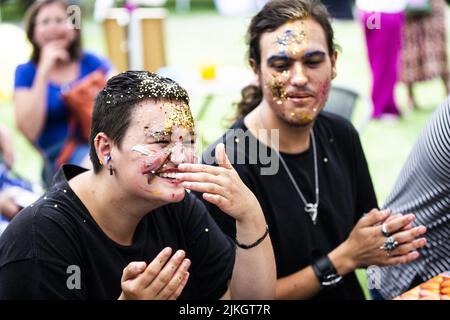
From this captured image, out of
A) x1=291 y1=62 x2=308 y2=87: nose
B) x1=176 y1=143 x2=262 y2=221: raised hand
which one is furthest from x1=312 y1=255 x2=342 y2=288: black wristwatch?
x1=291 y1=62 x2=308 y2=87: nose

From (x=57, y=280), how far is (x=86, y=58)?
8.51ft

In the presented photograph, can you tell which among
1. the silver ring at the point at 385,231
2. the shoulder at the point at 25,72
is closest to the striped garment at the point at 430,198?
the silver ring at the point at 385,231

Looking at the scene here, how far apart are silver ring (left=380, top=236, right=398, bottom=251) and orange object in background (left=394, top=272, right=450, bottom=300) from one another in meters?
0.24

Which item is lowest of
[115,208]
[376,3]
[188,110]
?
[115,208]

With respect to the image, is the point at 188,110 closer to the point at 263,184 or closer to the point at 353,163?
the point at 263,184

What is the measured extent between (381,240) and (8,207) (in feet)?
5.32

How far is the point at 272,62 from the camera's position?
2.46m

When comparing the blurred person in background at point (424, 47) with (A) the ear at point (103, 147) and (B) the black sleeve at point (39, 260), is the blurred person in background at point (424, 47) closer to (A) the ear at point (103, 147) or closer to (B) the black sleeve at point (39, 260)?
(A) the ear at point (103, 147)

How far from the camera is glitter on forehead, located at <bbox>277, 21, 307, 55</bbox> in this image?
243 centimetres

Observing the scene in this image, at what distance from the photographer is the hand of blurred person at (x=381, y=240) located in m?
2.30

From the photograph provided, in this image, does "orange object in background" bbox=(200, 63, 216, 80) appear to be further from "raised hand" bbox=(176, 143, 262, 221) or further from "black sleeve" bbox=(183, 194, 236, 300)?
"raised hand" bbox=(176, 143, 262, 221)

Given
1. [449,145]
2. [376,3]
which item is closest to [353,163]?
[449,145]
